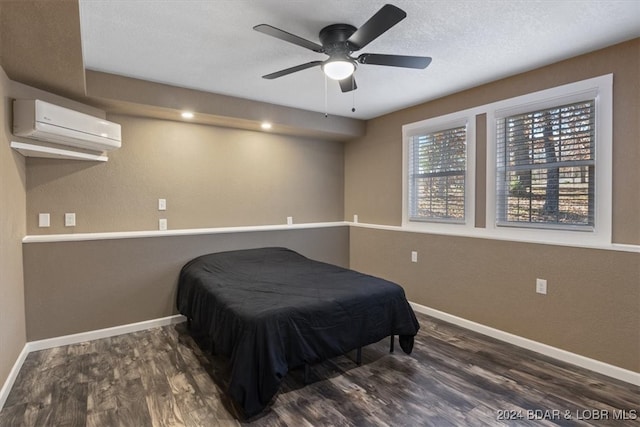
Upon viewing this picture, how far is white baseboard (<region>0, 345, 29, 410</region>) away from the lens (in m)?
2.16

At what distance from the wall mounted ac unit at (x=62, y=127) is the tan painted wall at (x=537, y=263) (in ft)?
10.4

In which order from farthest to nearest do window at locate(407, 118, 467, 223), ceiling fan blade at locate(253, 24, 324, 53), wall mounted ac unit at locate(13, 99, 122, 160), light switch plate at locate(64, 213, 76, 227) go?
1. window at locate(407, 118, 467, 223)
2. light switch plate at locate(64, 213, 76, 227)
3. wall mounted ac unit at locate(13, 99, 122, 160)
4. ceiling fan blade at locate(253, 24, 324, 53)

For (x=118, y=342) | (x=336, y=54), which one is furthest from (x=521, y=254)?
(x=118, y=342)

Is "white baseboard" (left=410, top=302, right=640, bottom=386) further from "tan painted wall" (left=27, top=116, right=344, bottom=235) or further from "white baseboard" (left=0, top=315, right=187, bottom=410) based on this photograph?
"white baseboard" (left=0, top=315, right=187, bottom=410)

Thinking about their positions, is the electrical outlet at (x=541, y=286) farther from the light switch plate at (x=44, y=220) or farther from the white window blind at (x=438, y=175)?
the light switch plate at (x=44, y=220)

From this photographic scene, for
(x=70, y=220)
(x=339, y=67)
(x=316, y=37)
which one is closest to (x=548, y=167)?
(x=339, y=67)

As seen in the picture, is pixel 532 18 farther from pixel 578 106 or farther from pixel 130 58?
pixel 130 58

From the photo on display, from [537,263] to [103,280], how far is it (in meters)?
4.02

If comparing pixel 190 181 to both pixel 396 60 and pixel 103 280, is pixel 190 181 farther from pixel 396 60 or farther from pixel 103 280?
pixel 396 60

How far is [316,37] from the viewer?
237cm

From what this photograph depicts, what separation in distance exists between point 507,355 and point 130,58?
401 centimetres

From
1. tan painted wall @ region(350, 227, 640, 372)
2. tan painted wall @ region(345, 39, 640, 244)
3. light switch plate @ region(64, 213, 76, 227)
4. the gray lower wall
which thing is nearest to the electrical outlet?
tan painted wall @ region(350, 227, 640, 372)

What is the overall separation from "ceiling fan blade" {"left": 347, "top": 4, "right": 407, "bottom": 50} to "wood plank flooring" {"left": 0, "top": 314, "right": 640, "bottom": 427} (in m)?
2.31

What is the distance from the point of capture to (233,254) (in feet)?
12.2
